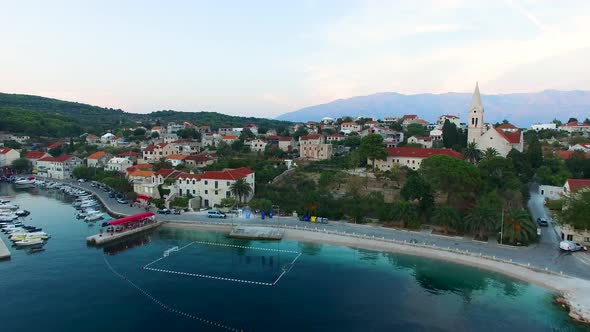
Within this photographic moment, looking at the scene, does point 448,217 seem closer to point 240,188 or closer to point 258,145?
point 240,188

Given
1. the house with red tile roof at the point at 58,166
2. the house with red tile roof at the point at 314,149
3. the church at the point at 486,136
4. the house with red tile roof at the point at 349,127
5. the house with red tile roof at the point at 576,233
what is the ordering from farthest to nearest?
the house with red tile roof at the point at 349,127 → the house with red tile roof at the point at 58,166 → the house with red tile roof at the point at 314,149 → the church at the point at 486,136 → the house with red tile roof at the point at 576,233

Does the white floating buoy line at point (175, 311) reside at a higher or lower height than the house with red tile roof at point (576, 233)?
lower

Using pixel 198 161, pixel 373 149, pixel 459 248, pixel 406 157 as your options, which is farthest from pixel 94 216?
pixel 406 157

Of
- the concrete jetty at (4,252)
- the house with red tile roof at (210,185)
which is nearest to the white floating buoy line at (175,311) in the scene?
the concrete jetty at (4,252)

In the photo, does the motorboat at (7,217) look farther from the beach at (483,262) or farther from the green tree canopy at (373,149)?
the green tree canopy at (373,149)

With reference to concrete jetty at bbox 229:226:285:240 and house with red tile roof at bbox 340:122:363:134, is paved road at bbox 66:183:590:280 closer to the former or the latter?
concrete jetty at bbox 229:226:285:240

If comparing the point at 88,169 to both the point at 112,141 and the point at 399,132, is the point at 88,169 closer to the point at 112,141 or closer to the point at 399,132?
the point at 112,141

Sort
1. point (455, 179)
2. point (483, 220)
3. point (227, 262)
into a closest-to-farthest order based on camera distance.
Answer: point (227, 262) → point (483, 220) → point (455, 179)

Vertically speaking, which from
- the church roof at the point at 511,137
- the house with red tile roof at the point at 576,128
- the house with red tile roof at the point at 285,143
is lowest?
the house with red tile roof at the point at 285,143
